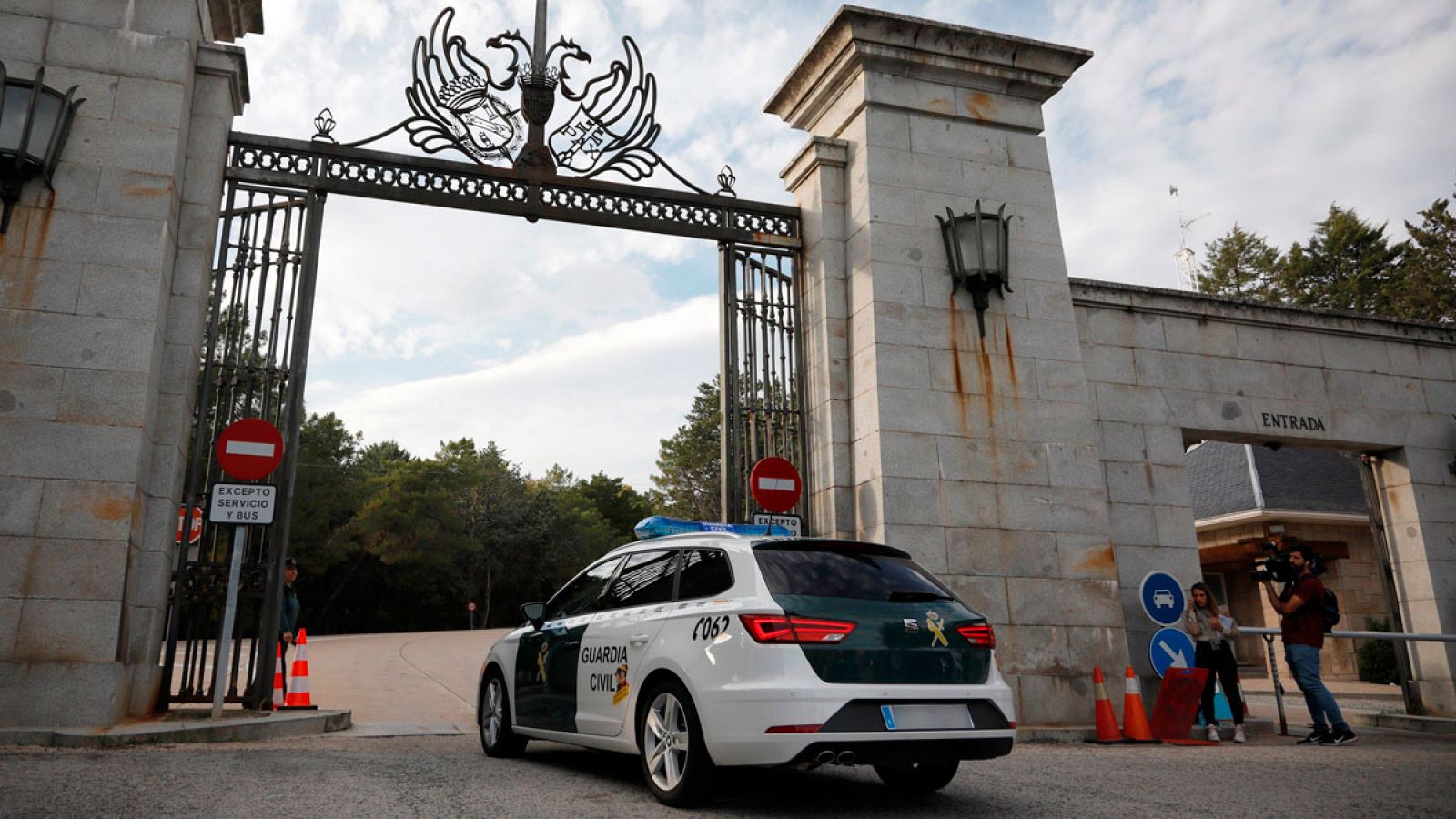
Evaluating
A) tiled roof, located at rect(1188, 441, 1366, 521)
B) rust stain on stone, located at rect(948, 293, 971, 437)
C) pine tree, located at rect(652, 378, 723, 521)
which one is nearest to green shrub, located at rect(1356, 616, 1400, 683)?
tiled roof, located at rect(1188, 441, 1366, 521)

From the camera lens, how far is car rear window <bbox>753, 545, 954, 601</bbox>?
200 inches

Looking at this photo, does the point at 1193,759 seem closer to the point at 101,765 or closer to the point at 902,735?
the point at 902,735

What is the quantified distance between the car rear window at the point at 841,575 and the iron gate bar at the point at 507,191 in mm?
6168

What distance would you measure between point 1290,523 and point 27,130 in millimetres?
21987

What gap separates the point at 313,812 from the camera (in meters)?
4.52

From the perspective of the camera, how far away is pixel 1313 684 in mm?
8703

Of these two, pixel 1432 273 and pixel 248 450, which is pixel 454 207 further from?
pixel 1432 273

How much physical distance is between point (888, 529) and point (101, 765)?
642cm

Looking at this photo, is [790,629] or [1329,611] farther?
[1329,611]

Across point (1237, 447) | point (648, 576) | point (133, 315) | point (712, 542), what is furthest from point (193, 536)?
point (1237, 447)

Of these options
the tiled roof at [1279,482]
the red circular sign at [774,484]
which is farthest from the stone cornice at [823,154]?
the tiled roof at [1279,482]

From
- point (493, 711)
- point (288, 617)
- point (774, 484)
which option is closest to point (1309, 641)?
point (774, 484)

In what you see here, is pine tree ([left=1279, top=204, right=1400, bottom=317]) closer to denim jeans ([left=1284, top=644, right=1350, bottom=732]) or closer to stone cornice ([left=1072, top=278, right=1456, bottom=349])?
stone cornice ([left=1072, top=278, right=1456, bottom=349])

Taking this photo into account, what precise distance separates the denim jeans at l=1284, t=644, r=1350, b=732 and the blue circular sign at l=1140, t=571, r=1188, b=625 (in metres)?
0.99
